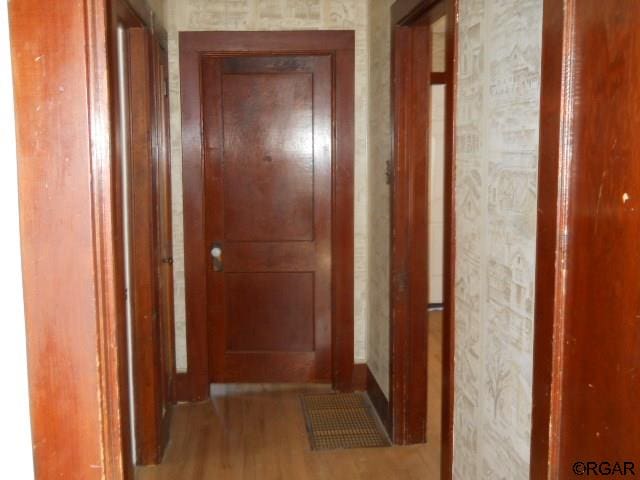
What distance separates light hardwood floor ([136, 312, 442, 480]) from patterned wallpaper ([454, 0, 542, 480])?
938 mm

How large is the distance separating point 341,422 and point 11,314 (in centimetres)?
274

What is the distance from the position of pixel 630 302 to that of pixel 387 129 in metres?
2.28

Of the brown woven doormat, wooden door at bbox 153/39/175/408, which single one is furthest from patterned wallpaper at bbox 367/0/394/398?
wooden door at bbox 153/39/175/408

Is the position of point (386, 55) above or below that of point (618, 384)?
above

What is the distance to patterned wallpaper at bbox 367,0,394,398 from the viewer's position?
3379 millimetres

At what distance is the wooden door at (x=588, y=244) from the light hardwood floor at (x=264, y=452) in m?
1.64

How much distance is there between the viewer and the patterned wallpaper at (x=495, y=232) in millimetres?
1630

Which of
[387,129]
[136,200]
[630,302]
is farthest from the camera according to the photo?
[387,129]

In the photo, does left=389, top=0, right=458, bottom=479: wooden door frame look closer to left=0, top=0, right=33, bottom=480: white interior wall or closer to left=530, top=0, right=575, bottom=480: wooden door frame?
left=530, top=0, right=575, bottom=480: wooden door frame

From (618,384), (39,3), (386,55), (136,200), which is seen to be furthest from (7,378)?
(386,55)

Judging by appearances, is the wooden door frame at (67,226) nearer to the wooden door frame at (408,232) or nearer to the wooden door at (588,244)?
the wooden door at (588,244)

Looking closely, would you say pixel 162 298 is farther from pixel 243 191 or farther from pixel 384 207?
pixel 384 207

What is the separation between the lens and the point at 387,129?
3334 millimetres

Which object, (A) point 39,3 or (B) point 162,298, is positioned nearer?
(A) point 39,3
